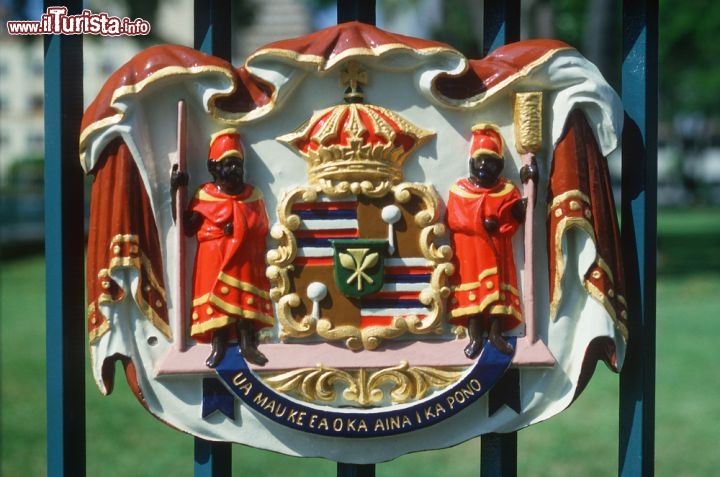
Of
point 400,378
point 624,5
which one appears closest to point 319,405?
point 400,378

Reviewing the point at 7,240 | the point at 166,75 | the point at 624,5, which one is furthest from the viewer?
the point at 7,240

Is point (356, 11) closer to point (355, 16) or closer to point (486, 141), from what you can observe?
point (355, 16)

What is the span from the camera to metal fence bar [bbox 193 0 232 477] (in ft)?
7.88

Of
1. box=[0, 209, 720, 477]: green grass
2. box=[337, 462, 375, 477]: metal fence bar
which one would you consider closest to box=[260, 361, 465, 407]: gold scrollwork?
box=[337, 462, 375, 477]: metal fence bar

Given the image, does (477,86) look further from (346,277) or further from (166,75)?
(166,75)

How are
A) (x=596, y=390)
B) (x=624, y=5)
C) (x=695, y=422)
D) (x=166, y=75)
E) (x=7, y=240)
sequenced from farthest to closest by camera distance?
1. (x=7, y=240)
2. (x=596, y=390)
3. (x=695, y=422)
4. (x=624, y=5)
5. (x=166, y=75)

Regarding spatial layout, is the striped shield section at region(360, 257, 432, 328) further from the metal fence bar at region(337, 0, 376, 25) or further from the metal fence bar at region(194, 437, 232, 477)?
the metal fence bar at region(337, 0, 376, 25)

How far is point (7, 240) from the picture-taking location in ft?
57.0

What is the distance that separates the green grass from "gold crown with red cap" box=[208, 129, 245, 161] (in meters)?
3.12

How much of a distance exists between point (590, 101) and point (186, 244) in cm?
106

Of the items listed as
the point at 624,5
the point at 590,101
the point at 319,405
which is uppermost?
the point at 624,5

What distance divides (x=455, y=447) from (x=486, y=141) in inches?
150

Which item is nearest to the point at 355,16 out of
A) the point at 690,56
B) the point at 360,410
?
the point at 360,410

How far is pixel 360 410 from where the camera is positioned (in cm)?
229
